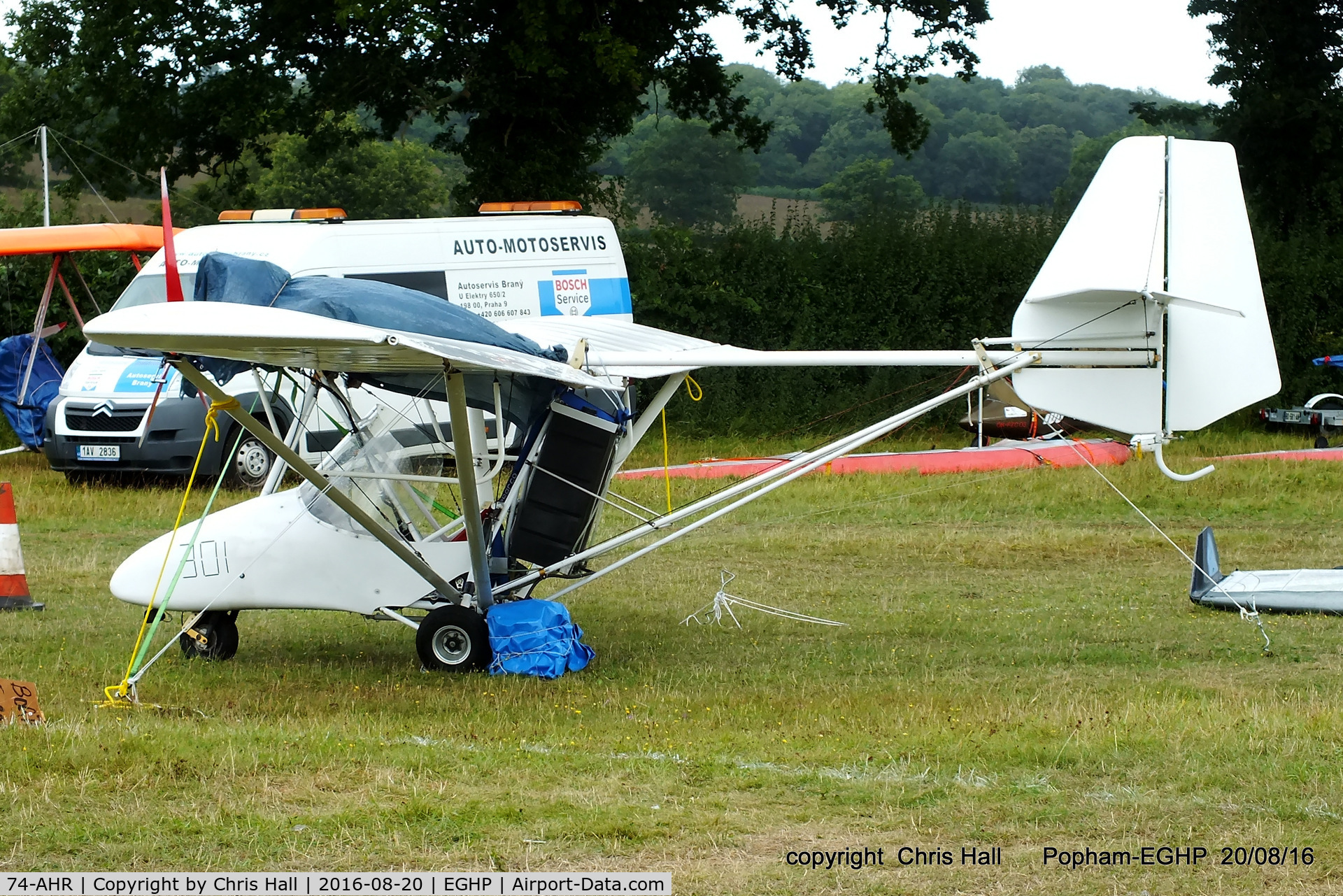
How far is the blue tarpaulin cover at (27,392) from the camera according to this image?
680 inches

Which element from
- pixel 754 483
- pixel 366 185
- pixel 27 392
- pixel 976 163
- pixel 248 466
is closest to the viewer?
pixel 754 483

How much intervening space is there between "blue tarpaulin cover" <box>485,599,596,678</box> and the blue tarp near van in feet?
5.08

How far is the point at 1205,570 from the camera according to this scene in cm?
966

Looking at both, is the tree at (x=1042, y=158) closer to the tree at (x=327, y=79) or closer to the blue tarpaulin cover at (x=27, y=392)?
the tree at (x=327, y=79)

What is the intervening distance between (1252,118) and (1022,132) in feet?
177

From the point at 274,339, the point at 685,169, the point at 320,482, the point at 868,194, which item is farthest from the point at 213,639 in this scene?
the point at 685,169

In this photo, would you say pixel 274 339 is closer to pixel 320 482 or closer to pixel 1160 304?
pixel 320 482

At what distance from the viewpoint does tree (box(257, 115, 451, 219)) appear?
194 feet

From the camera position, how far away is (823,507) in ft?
47.5

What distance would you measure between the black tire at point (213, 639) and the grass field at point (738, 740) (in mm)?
129

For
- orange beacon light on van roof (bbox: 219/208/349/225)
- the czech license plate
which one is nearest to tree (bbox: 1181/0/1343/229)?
orange beacon light on van roof (bbox: 219/208/349/225)

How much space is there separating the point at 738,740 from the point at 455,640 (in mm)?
2200

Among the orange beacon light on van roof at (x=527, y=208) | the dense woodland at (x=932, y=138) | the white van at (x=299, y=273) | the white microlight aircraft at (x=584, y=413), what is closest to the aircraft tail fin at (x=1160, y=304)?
the white microlight aircraft at (x=584, y=413)

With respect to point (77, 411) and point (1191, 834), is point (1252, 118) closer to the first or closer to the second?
point (77, 411)
